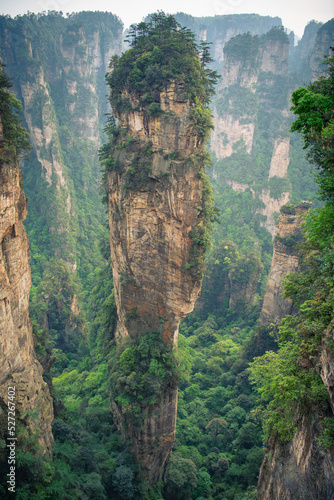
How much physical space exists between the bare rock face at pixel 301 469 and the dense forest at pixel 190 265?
0.39 metres

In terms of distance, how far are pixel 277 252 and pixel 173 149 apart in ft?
50.0

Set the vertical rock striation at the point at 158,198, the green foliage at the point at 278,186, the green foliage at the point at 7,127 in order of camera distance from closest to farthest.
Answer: the green foliage at the point at 7,127 < the vertical rock striation at the point at 158,198 < the green foliage at the point at 278,186

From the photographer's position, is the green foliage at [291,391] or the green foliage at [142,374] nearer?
the green foliage at [291,391]

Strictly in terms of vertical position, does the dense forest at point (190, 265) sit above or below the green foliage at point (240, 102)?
below

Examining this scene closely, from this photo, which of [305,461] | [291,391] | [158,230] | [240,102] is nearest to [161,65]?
[158,230]

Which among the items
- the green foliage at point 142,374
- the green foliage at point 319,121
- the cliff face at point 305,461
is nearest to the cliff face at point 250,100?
the green foliage at point 142,374

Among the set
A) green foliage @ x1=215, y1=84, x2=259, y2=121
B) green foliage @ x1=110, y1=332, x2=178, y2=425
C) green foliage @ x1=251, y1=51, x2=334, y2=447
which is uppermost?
green foliage @ x1=215, y1=84, x2=259, y2=121

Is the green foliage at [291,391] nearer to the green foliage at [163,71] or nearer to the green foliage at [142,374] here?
the green foliage at [142,374]

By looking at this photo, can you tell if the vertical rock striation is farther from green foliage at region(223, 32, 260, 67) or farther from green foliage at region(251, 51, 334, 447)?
green foliage at region(223, 32, 260, 67)

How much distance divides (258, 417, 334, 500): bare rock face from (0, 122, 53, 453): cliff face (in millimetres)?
9320

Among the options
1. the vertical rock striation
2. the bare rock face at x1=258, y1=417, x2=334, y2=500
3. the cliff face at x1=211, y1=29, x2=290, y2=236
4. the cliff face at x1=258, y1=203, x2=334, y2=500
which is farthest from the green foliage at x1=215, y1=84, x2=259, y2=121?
the bare rock face at x1=258, y1=417, x2=334, y2=500

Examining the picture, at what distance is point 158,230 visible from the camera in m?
20.2

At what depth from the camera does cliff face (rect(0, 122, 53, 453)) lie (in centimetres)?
1355

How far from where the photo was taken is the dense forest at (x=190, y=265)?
11000 mm
